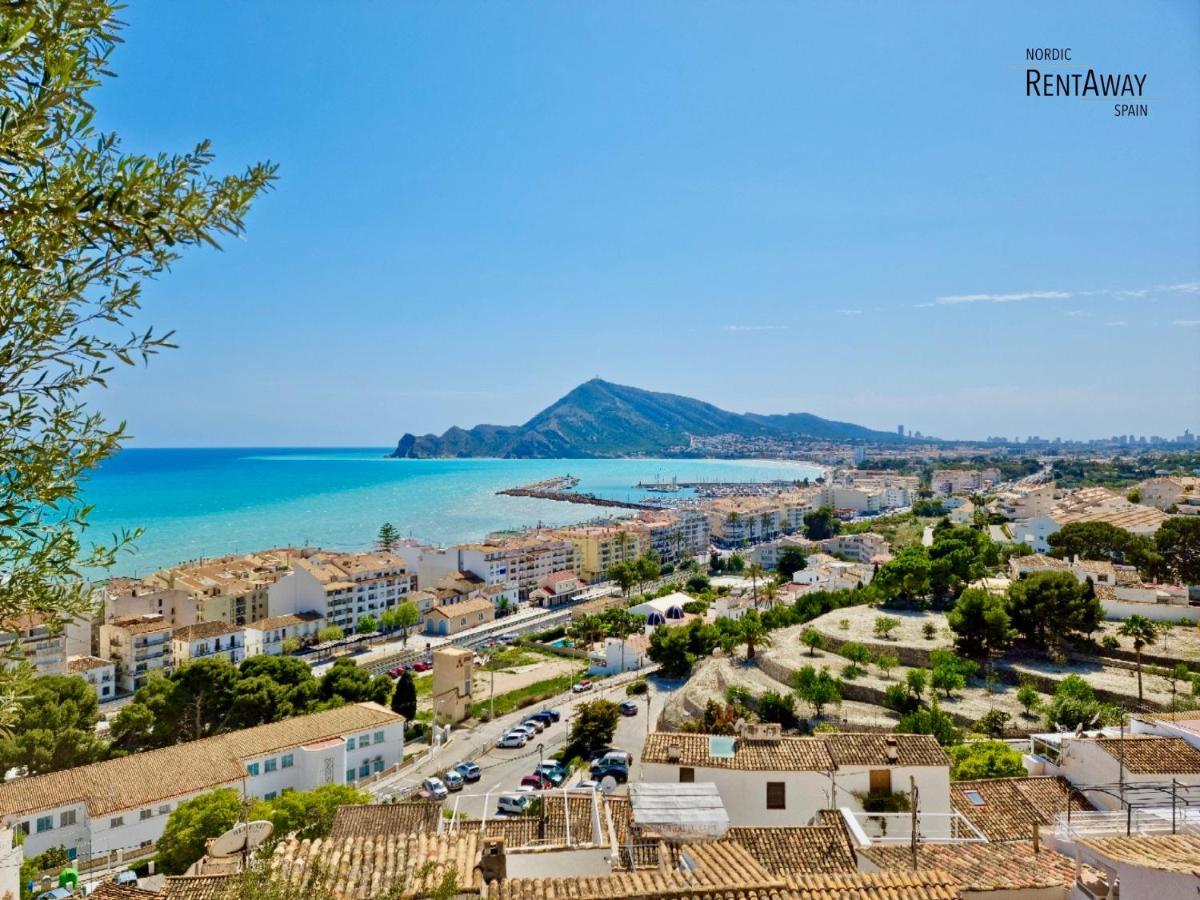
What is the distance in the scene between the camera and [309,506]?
11050cm

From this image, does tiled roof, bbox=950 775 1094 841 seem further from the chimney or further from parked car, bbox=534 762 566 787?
parked car, bbox=534 762 566 787

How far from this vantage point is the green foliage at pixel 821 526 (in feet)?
226

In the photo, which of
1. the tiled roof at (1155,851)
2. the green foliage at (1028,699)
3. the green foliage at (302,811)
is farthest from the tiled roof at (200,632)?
the tiled roof at (1155,851)

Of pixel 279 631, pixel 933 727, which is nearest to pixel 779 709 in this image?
pixel 933 727

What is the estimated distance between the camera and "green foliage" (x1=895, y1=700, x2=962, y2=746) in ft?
54.7

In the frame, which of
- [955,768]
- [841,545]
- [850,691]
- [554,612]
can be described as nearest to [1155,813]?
[955,768]

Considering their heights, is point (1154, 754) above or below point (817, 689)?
above

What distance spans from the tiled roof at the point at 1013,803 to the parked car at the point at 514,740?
14.5 metres

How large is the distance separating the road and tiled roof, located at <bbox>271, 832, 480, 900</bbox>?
11788 mm

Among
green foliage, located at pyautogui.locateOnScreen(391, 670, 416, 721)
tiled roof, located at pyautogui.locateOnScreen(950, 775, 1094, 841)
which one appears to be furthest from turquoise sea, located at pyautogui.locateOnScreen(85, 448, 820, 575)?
tiled roof, located at pyautogui.locateOnScreen(950, 775, 1094, 841)

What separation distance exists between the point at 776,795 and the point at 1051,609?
15.8 m

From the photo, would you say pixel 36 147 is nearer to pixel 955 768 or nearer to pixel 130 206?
pixel 130 206

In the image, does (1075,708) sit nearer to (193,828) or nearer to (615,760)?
(615,760)

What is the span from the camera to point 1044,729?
17719 millimetres
